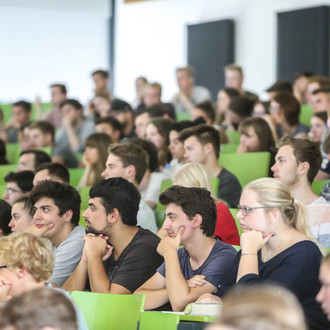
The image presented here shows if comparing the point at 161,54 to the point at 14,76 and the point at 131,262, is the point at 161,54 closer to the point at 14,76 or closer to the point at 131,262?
the point at 14,76

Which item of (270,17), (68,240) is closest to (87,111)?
(270,17)

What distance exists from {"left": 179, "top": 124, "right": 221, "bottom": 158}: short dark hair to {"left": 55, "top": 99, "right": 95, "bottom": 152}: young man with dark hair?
2.45 m

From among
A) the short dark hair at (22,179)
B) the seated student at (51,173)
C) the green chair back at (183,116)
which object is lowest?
the short dark hair at (22,179)

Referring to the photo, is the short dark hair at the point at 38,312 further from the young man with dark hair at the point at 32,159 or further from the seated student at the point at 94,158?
the young man with dark hair at the point at 32,159

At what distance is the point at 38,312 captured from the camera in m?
1.91

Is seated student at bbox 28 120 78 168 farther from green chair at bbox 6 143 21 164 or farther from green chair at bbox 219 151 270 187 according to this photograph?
green chair at bbox 219 151 270 187

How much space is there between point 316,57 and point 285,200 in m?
7.22

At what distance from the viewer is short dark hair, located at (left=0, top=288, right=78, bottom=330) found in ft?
6.25

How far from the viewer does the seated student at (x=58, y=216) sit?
14.2 feet

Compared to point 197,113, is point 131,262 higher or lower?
lower

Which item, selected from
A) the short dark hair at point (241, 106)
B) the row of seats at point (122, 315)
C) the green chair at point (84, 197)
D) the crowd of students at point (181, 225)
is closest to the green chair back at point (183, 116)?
the short dark hair at point (241, 106)

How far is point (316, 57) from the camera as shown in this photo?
33.7 ft

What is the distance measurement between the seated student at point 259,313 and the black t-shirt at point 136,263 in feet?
7.89

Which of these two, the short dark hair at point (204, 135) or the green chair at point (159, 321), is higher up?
the short dark hair at point (204, 135)
